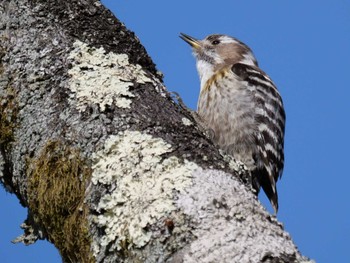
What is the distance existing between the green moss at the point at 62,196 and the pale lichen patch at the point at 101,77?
0.85ft

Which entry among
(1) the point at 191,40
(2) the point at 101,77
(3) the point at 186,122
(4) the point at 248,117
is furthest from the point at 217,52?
(3) the point at 186,122

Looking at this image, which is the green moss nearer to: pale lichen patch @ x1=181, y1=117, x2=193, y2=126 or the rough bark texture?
the rough bark texture

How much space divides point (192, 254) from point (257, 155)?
412 centimetres

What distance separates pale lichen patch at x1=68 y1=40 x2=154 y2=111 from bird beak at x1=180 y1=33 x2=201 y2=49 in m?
4.88

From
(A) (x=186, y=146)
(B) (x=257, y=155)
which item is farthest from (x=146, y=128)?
(B) (x=257, y=155)

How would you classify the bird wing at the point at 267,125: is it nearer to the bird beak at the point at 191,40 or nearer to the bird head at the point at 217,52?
the bird head at the point at 217,52

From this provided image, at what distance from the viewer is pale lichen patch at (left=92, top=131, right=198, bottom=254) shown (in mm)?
2365

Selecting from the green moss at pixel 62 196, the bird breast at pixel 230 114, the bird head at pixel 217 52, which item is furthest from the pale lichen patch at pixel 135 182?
the bird head at pixel 217 52

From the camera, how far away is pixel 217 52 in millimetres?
8047

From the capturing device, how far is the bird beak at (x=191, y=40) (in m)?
8.24

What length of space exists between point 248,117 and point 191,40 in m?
2.37

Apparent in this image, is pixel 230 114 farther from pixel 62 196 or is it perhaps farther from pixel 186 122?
pixel 62 196

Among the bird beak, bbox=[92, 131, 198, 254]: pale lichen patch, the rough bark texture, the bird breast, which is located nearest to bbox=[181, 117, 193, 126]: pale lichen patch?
the rough bark texture

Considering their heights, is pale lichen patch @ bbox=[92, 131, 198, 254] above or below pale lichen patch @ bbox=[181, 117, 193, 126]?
below
